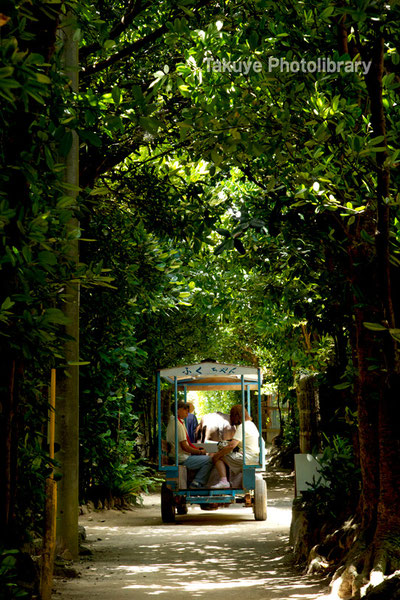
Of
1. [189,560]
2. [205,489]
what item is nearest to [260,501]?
[205,489]

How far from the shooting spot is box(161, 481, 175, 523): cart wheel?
15.0 m

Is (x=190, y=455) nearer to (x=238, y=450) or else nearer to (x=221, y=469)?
(x=221, y=469)

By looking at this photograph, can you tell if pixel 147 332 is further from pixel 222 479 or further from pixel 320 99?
pixel 320 99

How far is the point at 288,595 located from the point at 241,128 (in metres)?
4.07

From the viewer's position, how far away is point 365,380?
7.20 meters

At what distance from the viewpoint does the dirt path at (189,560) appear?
25.1 ft

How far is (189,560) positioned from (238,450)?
17.8ft

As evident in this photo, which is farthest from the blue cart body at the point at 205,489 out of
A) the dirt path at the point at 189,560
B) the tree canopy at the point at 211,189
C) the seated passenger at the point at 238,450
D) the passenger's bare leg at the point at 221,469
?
the tree canopy at the point at 211,189

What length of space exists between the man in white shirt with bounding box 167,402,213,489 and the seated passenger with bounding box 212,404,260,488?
222 mm

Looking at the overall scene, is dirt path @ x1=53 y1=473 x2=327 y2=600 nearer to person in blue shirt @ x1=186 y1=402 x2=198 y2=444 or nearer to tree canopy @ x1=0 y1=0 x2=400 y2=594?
tree canopy @ x1=0 y1=0 x2=400 y2=594

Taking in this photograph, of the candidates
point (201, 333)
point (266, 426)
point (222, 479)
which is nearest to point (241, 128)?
point (222, 479)

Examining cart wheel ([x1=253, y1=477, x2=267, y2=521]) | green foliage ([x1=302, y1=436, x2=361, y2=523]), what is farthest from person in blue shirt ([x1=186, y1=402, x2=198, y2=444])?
green foliage ([x1=302, y1=436, x2=361, y2=523])

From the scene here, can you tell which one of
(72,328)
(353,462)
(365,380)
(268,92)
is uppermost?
(268,92)

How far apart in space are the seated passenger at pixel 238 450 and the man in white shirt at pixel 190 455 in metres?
0.22
